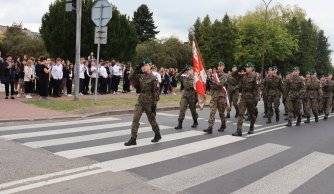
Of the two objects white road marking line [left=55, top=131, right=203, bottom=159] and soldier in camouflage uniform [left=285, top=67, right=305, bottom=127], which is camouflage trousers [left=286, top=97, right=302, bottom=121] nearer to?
soldier in camouflage uniform [left=285, top=67, right=305, bottom=127]

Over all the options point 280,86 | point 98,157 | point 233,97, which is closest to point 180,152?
point 98,157

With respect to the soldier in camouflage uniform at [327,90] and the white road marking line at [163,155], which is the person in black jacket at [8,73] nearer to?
the white road marking line at [163,155]

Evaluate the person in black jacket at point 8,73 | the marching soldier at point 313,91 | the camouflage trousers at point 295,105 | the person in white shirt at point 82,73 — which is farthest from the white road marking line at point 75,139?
the person in white shirt at point 82,73

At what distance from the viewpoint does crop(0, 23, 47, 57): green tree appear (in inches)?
2243

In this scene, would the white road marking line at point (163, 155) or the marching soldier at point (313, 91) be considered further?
the marching soldier at point (313, 91)

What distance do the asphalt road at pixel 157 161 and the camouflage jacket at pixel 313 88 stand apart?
502 cm

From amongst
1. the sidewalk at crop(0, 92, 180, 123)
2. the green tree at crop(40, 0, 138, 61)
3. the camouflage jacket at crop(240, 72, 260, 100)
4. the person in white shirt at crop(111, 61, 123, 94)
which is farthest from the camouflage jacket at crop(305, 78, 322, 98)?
the green tree at crop(40, 0, 138, 61)

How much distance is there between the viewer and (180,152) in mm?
7867

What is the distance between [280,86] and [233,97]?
1.90 meters

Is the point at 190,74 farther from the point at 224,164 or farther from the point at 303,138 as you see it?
the point at 224,164

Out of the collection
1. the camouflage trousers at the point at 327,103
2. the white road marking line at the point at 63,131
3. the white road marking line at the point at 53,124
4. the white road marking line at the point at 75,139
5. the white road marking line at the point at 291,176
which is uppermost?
the camouflage trousers at the point at 327,103

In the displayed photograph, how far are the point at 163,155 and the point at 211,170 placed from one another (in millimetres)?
1208

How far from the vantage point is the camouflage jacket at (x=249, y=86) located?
418 inches

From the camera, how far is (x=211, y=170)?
260 inches
